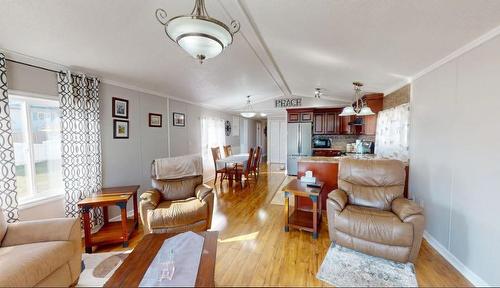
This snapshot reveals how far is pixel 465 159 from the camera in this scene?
72.7 inches

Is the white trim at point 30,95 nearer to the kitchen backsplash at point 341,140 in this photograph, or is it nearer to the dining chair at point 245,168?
the dining chair at point 245,168

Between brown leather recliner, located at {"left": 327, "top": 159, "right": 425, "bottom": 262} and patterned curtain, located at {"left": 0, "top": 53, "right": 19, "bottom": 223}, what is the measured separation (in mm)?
3325

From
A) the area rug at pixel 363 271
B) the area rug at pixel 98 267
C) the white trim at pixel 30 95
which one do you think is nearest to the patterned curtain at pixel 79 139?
the white trim at pixel 30 95

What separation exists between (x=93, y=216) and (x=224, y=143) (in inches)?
169

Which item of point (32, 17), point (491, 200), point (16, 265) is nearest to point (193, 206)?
point (16, 265)

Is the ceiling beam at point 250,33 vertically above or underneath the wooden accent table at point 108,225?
above

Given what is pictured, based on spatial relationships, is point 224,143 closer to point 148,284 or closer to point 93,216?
point 93,216

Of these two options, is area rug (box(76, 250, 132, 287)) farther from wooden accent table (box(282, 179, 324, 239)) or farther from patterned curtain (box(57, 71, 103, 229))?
wooden accent table (box(282, 179, 324, 239))

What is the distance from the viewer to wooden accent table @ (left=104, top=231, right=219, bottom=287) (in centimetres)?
120

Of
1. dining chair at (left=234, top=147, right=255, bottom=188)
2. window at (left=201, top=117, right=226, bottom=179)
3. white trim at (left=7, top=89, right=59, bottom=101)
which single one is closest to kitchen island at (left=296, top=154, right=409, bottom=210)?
dining chair at (left=234, top=147, right=255, bottom=188)

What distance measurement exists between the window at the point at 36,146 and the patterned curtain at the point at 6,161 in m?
0.22

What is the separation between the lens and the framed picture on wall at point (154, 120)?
12.2 feet

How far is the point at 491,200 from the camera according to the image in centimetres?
159

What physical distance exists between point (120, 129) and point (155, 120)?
78cm
